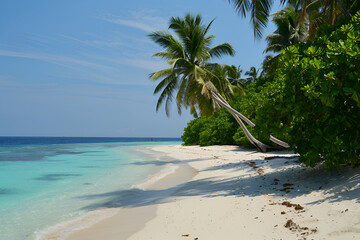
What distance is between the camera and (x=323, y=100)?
4.64 m

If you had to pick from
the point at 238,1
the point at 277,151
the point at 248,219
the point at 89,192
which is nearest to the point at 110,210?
the point at 89,192

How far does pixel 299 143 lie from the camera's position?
6270 mm

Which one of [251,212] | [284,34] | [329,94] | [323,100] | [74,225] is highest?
[284,34]

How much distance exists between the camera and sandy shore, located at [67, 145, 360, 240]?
348 cm

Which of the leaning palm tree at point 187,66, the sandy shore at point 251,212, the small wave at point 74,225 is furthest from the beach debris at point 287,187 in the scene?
the leaning palm tree at point 187,66

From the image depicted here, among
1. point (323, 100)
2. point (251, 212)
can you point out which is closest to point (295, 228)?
point (251, 212)

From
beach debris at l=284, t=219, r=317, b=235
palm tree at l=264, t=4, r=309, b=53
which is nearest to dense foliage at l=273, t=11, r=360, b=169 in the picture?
beach debris at l=284, t=219, r=317, b=235

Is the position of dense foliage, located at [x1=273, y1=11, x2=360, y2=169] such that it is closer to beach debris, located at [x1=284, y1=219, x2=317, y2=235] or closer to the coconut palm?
beach debris, located at [x1=284, y1=219, x2=317, y2=235]

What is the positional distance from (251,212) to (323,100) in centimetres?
233

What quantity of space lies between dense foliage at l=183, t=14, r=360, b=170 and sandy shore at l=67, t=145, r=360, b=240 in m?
0.73

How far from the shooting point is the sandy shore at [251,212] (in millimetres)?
3477

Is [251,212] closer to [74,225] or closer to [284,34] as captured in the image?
[74,225]

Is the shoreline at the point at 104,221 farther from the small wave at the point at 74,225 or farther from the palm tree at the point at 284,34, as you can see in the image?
the palm tree at the point at 284,34

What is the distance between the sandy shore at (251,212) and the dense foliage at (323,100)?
728 millimetres
